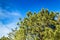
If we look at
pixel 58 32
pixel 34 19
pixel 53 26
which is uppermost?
pixel 34 19

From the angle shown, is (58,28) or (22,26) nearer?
(58,28)

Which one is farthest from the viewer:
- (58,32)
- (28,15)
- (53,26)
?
(28,15)

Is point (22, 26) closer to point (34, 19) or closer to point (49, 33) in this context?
point (34, 19)

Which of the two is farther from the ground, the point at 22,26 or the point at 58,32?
the point at 22,26

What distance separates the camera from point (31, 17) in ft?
81.4

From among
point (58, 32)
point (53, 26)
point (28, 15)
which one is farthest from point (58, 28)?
point (28, 15)

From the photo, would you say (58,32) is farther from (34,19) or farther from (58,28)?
(34,19)

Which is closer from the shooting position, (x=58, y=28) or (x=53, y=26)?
(x=58, y=28)

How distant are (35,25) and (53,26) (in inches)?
102

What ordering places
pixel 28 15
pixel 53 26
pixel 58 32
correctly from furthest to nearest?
pixel 28 15
pixel 53 26
pixel 58 32

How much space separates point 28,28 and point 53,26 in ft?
12.8

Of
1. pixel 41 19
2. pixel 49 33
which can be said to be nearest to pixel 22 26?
pixel 41 19

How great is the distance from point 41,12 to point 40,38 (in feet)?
12.7

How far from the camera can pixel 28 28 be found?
25062mm
